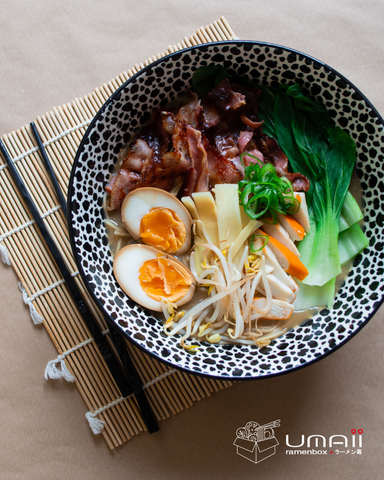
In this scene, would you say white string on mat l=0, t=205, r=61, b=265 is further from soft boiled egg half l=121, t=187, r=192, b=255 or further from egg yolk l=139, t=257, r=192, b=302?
egg yolk l=139, t=257, r=192, b=302

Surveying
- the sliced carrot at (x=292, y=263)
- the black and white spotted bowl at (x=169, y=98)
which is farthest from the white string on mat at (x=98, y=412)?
the sliced carrot at (x=292, y=263)

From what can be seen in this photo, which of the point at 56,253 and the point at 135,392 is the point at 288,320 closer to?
the point at 135,392

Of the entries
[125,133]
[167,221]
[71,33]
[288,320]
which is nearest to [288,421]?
[288,320]

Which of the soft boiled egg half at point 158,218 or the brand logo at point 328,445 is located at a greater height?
the soft boiled egg half at point 158,218

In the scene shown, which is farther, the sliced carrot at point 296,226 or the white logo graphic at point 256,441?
the white logo graphic at point 256,441

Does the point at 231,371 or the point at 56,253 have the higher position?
the point at 56,253

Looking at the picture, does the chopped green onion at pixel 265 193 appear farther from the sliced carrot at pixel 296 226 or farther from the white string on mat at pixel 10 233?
the white string on mat at pixel 10 233
